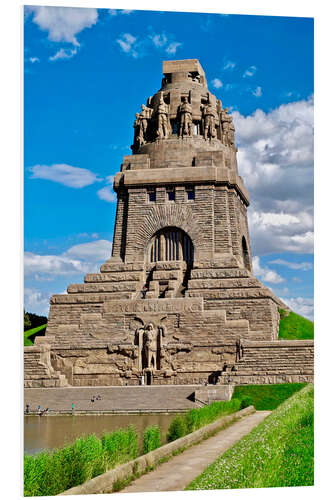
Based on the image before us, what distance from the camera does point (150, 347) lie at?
37688mm

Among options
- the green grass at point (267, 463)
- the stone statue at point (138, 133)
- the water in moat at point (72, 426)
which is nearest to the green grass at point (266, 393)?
the water in moat at point (72, 426)

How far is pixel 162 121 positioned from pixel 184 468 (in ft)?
121

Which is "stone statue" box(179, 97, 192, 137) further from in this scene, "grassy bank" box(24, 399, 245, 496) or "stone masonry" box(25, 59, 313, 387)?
"grassy bank" box(24, 399, 245, 496)

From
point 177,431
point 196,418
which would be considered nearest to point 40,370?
point 196,418

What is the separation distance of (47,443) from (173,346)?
55.8 ft

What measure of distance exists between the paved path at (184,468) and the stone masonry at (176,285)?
16674 mm

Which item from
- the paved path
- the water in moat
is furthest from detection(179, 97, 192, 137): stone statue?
the paved path

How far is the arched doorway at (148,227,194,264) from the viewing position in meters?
44.8

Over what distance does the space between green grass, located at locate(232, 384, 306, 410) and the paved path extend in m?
11.7

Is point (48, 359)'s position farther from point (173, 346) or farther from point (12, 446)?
point (12, 446)

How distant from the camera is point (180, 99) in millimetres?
50312

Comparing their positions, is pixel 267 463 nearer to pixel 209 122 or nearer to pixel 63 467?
pixel 63 467
